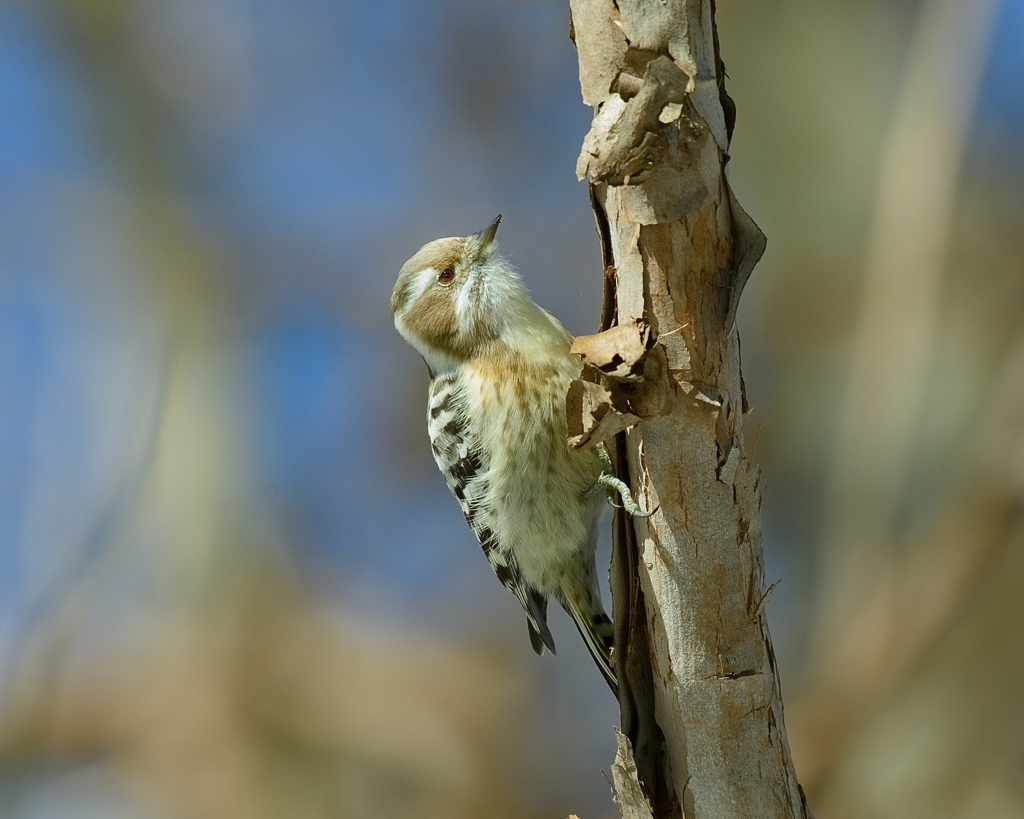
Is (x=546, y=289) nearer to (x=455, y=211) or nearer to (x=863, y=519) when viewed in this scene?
(x=455, y=211)

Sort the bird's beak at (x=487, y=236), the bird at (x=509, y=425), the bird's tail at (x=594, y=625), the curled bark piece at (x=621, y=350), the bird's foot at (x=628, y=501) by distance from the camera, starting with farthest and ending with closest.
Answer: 1. the bird's beak at (x=487, y=236)
2. the bird's tail at (x=594, y=625)
3. the bird at (x=509, y=425)
4. the bird's foot at (x=628, y=501)
5. the curled bark piece at (x=621, y=350)

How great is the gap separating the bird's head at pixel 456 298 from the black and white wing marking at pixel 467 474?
9 centimetres

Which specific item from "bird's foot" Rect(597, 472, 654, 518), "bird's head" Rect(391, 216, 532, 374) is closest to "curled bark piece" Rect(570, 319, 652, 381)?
"bird's foot" Rect(597, 472, 654, 518)

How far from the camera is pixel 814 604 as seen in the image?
3.04 m

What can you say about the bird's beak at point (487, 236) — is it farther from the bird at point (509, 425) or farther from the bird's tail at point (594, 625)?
the bird's tail at point (594, 625)

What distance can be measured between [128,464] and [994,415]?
9.99 feet

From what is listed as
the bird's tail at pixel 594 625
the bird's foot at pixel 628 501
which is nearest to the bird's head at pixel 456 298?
the bird's tail at pixel 594 625

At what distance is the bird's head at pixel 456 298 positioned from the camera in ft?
6.31

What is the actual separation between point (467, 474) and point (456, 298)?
380 millimetres

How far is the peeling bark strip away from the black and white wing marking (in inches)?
28.8

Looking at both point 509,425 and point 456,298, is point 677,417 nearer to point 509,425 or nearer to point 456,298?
point 509,425

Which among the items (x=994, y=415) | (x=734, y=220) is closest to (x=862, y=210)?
(x=994, y=415)

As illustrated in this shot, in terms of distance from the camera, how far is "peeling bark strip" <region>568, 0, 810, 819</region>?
3.05 feet

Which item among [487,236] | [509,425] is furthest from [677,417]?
[487,236]
